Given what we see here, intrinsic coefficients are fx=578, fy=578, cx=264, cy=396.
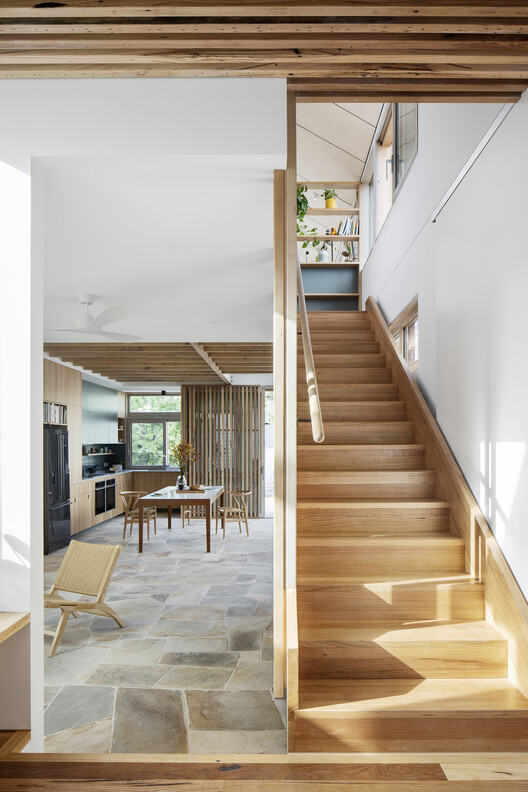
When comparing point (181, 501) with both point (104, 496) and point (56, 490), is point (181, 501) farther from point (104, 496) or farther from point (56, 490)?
point (104, 496)

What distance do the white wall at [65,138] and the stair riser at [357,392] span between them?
2555mm

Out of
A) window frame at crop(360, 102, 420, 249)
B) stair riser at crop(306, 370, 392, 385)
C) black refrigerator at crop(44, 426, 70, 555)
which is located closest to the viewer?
stair riser at crop(306, 370, 392, 385)

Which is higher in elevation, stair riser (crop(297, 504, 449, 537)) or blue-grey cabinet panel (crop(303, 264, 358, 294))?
blue-grey cabinet panel (crop(303, 264, 358, 294))

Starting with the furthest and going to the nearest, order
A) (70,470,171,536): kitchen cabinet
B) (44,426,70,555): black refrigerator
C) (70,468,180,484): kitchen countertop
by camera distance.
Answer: (70,468,180,484): kitchen countertop, (70,470,171,536): kitchen cabinet, (44,426,70,555): black refrigerator

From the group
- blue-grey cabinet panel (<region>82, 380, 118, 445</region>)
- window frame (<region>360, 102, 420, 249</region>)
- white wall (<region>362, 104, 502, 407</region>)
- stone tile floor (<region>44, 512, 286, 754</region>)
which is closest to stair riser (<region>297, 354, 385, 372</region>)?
white wall (<region>362, 104, 502, 407</region>)

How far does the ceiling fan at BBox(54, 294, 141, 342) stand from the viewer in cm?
515

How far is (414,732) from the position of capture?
245cm

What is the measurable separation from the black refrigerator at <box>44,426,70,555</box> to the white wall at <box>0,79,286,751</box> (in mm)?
5210

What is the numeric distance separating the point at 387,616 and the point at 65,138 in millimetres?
2861

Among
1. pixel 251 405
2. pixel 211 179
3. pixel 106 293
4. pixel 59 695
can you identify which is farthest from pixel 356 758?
pixel 251 405

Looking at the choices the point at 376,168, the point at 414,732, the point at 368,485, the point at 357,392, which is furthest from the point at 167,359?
the point at 414,732

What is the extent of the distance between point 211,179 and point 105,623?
374cm

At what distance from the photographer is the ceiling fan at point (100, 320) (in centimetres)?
515

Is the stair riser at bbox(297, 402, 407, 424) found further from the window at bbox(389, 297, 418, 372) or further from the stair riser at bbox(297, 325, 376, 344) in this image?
the stair riser at bbox(297, 325, 376, 344)
